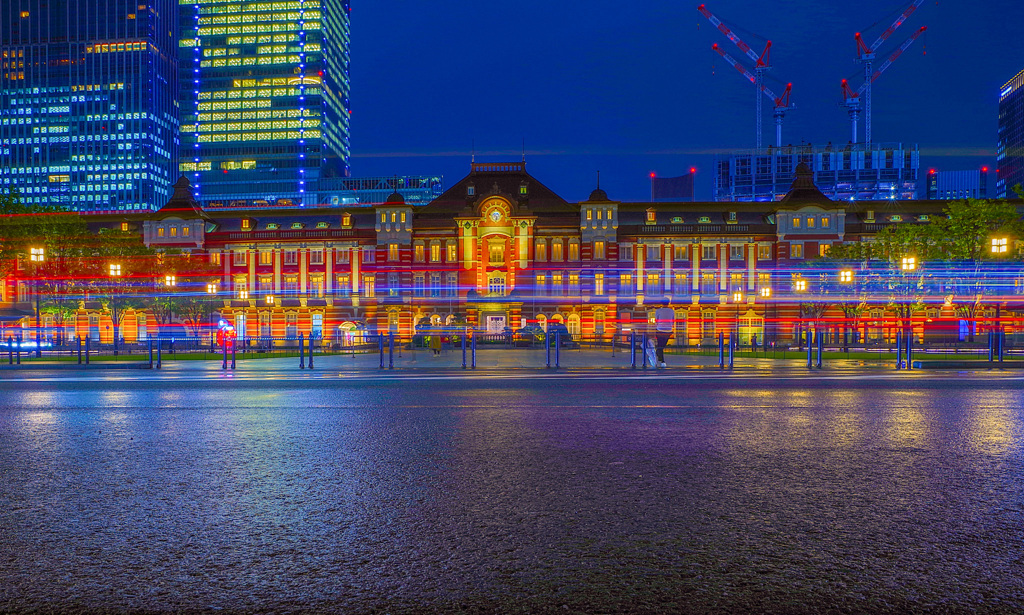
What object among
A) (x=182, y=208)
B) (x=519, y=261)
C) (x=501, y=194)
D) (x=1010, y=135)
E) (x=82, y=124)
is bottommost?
(x=519, y=261)

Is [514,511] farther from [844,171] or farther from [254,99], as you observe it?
[844,171]

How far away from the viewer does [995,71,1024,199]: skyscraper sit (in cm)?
17550

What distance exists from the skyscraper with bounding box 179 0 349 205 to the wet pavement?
139844 mm

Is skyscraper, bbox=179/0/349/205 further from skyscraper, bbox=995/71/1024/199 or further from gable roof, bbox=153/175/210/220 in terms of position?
skyscraper, bbox=995/71/1024/199

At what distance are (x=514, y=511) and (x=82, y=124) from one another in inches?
6678

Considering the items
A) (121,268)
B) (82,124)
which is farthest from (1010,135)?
(82,124)

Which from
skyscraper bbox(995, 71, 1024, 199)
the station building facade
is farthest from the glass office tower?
skyscraper bbox(995, 71, 1024, 199)

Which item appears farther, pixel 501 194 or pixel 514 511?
pixel 501 194

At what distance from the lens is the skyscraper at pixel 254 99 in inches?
5512

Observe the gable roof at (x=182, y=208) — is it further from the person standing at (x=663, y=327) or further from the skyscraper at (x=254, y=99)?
the skyscraper at (x=254, y=99)

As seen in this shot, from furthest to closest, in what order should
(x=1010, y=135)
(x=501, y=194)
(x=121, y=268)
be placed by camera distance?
1. (x=1010, y=135)
2. (x=501, y=194)
3. (x=121, y=268)

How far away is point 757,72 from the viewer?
156 meters

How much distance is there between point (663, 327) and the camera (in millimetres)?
58625

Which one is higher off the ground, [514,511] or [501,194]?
[501,194]
